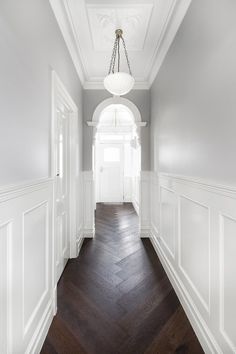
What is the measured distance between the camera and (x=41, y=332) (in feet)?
4.69

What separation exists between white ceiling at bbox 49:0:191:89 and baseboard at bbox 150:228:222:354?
7.96ft

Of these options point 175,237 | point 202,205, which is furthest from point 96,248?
point 202,205

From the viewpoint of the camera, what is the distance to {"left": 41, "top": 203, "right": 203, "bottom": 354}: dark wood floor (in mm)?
1449

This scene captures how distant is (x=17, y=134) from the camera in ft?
3.56

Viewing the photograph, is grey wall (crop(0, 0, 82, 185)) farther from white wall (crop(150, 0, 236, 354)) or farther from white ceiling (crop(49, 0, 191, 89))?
white wall (crop(150, 0, 236, 354))

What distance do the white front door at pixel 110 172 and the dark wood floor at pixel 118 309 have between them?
3.84 metres

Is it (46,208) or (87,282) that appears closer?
(46,208)

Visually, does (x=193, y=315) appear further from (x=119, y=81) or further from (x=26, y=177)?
(x=119, y=81)

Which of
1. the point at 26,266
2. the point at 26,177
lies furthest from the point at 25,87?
the point at 26,266

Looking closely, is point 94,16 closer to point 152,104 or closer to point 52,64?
point 52,64

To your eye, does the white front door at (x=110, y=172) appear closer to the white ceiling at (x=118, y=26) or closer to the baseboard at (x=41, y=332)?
the white ceiling at (x=118, y=26)

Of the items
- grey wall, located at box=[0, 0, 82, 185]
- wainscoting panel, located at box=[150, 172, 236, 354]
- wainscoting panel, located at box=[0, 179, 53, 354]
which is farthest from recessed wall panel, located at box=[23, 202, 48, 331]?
wainscoting panel, located at box=[150, 172, 236, 354]

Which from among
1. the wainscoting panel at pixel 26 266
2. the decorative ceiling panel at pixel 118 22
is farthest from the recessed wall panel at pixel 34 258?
the decorative ceiling panel at pixel 118 22

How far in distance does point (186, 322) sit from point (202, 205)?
98 cm
